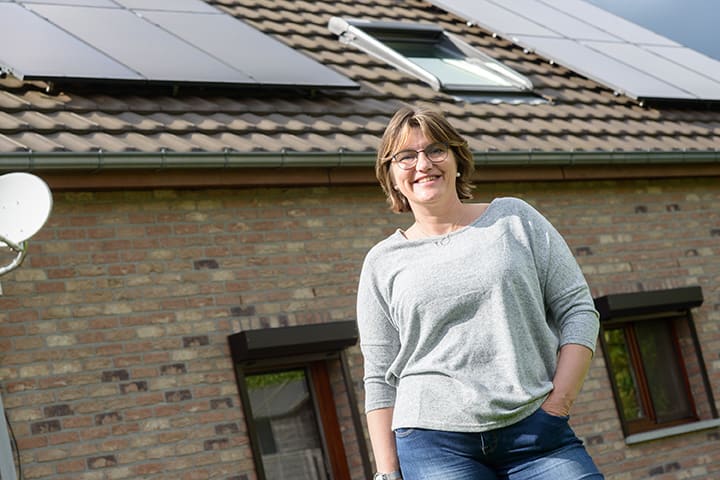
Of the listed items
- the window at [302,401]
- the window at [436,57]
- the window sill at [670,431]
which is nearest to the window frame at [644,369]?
the window sill at [670,431]

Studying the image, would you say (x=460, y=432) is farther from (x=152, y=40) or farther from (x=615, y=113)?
(x=615, y=113)

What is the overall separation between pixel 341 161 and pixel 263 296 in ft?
3.06

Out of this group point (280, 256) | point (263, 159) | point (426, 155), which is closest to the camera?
point (426, 155)

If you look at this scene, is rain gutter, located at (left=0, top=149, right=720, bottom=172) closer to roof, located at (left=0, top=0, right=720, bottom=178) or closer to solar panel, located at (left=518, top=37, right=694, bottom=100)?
roof, located at (left=0, top=0, right=720, bottom=178)

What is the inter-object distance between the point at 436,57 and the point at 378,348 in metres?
7.35

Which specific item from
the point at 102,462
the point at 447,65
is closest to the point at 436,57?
the point at 447,65

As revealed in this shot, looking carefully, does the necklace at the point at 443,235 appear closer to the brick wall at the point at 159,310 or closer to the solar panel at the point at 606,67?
the brick wall at the point at 159,310

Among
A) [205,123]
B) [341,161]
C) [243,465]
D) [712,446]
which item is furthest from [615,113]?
[243,465]

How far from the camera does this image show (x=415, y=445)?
10.5 ft

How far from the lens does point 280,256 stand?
7555 mm

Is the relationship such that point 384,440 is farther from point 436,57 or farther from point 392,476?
point 436,57

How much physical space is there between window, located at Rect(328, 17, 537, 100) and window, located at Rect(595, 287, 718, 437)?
6.25 ft

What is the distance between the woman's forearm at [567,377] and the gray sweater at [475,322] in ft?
0.06

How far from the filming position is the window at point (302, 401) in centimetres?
726
